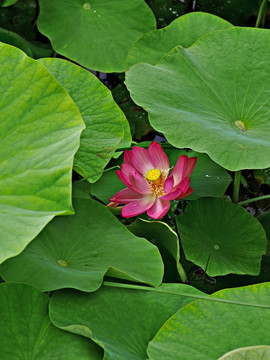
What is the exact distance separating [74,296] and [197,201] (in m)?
0.41

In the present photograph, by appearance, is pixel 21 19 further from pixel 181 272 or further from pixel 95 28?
pixel 181 272

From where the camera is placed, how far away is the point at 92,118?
138 centimetres

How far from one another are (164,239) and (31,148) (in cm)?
37

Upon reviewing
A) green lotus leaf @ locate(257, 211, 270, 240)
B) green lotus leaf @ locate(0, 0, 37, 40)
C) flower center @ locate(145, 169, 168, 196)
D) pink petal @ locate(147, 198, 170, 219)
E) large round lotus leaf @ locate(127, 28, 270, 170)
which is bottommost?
green lotus leaf @ locate(257, 211, 270, 240)

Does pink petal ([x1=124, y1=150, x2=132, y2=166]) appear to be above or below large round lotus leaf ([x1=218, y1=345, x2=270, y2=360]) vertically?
below

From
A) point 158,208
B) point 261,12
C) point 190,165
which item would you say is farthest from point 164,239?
point 261,12

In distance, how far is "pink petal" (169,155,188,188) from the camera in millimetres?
1248

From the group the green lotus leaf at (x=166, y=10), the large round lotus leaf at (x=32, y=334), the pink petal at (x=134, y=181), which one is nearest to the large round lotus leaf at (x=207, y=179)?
the pink petal at (x=134, y=181)

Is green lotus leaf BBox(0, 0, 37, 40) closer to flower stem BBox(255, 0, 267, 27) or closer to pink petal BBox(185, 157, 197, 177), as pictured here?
flower stem BBox(255, 0, 267, 27)

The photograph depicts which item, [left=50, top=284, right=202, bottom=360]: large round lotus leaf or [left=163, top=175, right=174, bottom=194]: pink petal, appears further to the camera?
[left=163, top=175, right=174, bottom=194]: pink petal

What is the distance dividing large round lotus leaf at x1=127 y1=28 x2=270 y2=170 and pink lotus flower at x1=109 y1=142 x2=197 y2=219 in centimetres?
→ 7

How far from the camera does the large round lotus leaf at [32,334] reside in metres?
0.97

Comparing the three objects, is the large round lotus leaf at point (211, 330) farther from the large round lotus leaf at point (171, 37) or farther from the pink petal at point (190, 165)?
A: the large round lotus leaf at point (171, 37)

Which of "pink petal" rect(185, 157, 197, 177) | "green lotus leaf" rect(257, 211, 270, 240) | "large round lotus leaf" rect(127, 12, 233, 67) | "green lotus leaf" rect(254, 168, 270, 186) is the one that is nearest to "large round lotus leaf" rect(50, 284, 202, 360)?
"pink petal" rect(185, 157, 197, 177)
